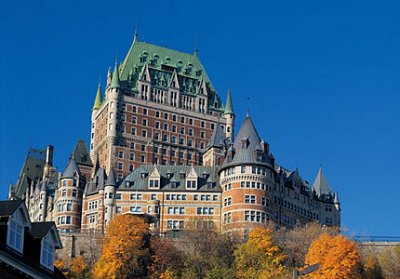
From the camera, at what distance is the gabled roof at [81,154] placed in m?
161

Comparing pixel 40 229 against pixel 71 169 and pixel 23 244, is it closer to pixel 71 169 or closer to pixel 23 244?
pixel 23 244

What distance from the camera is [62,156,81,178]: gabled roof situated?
15012cm

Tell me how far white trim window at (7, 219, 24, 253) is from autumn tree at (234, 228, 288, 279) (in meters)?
70.2

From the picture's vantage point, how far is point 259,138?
139750mm

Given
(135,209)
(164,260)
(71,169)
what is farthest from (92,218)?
(164,260)

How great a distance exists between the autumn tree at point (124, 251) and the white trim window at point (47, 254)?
218 ft

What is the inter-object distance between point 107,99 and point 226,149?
27.6m

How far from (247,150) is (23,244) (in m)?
98.5

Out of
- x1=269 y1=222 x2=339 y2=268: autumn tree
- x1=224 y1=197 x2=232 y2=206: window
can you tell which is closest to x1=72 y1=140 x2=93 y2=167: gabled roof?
x1=224 y1=197 x2=232 y2=206: window

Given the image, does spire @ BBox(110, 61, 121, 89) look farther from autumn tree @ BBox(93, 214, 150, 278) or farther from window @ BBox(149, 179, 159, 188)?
autumn tree @ BBox(93, 214, 150, 278)

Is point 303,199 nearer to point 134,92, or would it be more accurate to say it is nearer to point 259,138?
point 259,138

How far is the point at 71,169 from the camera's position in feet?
495

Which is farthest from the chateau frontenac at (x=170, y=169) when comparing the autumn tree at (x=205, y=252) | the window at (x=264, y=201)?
the autumn tree at (x=205, y=252)

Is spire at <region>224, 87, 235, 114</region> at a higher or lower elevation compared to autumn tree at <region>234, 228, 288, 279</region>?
higher
